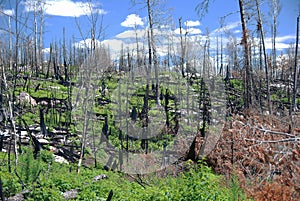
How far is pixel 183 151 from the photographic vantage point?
1138 cm

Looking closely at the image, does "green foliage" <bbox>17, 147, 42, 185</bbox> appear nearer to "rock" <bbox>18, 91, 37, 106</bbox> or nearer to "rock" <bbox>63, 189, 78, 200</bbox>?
"rock" <bbox>63, 189, 78, 200</bbox>

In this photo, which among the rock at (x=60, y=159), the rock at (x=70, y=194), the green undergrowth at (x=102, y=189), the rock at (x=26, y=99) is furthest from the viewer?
the rock at (x=26, y=99)

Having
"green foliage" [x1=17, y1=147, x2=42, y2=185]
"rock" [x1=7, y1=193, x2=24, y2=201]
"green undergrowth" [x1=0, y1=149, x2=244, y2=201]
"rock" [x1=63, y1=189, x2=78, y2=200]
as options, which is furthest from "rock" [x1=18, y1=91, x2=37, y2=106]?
"rock" [x1=7, y1=193, x2=24, y2=201]

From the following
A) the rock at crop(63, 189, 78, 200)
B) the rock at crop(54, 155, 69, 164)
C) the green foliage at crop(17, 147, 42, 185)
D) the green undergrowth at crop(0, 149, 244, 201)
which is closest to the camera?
the green undergrowth at crop(0, 149, 244, 201)

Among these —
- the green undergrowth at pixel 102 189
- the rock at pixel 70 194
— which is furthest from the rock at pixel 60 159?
the rock at pixel 70 194

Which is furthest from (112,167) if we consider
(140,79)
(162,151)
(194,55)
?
(194,55)

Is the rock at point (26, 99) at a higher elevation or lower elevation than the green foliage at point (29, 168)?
higher

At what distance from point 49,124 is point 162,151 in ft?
20.6

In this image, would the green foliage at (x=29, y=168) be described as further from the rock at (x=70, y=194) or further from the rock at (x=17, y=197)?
the rock at (x=17, y=197)

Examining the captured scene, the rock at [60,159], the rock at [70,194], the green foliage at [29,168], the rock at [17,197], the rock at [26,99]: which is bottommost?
the rock at [60,159]

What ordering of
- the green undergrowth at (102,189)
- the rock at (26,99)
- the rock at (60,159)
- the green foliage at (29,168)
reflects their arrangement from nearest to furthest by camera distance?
1. the green undergrowth at (102,189)
2. the green foliage at (29,168)
3. the rock at (60,159)
4. the rock at (26,99)

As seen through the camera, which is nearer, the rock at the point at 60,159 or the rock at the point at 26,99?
the rock at the point at 60,159

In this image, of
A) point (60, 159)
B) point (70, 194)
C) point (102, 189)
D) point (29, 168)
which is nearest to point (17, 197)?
point (70, 194)

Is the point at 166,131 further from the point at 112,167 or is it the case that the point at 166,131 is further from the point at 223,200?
the point at 223,200
